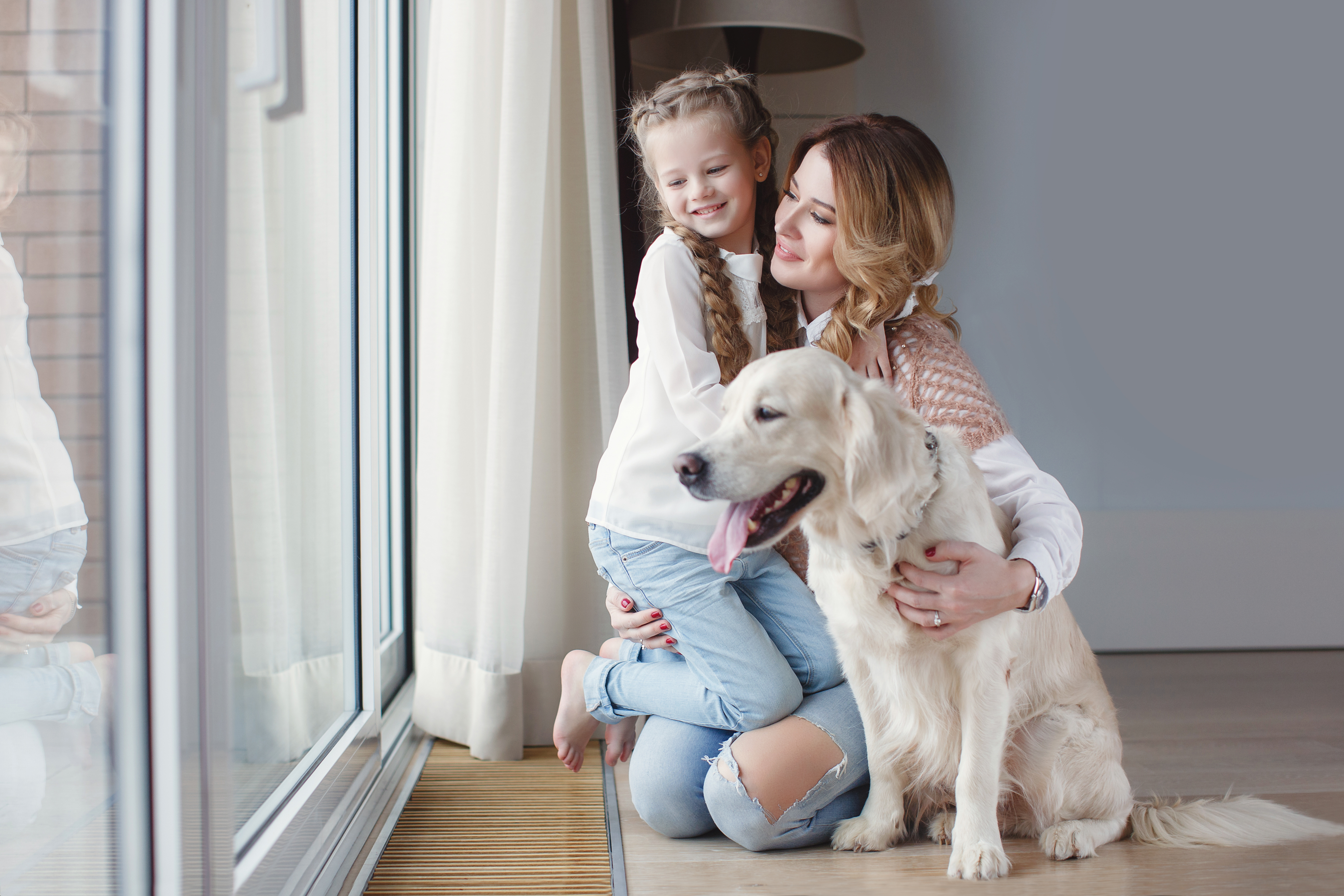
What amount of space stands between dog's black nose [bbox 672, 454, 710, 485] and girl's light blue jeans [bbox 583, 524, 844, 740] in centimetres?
38

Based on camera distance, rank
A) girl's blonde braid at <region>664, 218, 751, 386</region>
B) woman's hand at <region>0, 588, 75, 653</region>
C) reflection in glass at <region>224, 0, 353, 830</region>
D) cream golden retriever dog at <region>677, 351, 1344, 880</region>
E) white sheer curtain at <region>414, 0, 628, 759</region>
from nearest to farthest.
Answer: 1. woman's hand at <region>0, 588, 75, 653</region>
2. reflection in glass at <region>224, 0, 353, 830</region>
3. cream golden retriever dog at <region>677, 351, 1344, 880</region>
4. girl's blonde braid at <region>664, 218, 751, 386</region>
5. white sheer curtain at <region>414, 0, 628, 759</region>

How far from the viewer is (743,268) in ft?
4.98

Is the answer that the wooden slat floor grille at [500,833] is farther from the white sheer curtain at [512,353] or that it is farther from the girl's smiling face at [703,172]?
the girl's smiling face at [703,172]

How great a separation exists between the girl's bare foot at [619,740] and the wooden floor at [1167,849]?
2.7 inches

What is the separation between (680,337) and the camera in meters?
1.39

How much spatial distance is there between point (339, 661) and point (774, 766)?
0.74 meters

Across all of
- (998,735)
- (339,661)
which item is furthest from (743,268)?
(339,661)

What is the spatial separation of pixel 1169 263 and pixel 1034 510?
2197 mm

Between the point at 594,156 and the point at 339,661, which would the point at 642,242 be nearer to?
the point at 594,156

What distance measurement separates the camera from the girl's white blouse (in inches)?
24.1

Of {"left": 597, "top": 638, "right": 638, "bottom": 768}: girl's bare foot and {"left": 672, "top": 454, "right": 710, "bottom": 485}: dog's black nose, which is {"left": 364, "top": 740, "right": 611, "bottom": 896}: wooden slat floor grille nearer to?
{"left": 597, "top": 638, "right": 638, "bottom": 768}: girl's bare foot

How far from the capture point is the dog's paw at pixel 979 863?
1218 millimetres

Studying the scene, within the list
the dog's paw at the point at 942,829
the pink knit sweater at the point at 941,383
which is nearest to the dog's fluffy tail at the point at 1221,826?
the dog's paw at the point at 942,829

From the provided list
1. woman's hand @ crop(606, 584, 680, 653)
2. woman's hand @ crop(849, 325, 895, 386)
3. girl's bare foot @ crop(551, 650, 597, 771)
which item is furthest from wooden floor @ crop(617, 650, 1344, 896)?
woman's hand @ crop(849, 325, 895, 386)
